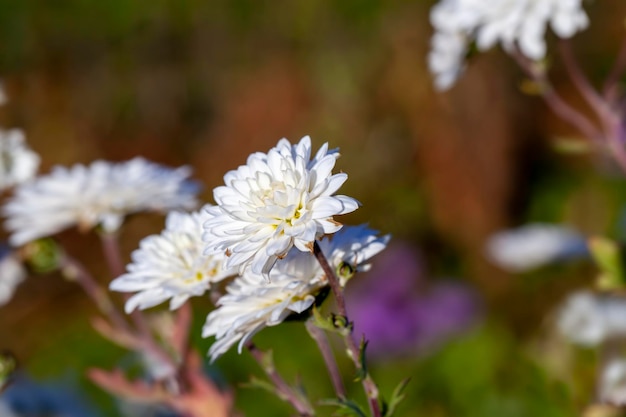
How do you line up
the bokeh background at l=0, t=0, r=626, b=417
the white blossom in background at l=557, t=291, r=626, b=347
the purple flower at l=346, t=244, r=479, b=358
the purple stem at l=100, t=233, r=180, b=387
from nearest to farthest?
the purple stem at l=100, t=233, r=180, b=387 → the white blossom in background at l=557, t=291, r=626, b=347 → the bokeh background at l=0, t=0, r=626, b=417 → the purple flower at l=346, t=244, r=479, b=358

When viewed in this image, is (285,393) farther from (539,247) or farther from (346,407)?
(539,247)

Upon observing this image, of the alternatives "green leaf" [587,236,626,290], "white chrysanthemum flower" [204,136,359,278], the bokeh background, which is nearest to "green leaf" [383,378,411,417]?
"white chrysanthemum flower" [204,136,359,278]

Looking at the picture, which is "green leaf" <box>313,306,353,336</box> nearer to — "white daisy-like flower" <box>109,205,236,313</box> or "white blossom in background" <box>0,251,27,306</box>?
"white daisy-like flower" <box>109,205,236,313</box>

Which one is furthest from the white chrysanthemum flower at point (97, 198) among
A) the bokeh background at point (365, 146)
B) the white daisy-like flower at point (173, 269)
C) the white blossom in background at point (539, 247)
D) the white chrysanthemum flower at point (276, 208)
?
the white blossom in background at point (539, 247)

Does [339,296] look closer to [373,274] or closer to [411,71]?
[373,274]

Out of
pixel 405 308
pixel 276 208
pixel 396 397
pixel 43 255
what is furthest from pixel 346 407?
pixel 405 308

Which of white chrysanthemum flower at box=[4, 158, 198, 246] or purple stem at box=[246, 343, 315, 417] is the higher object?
white chrysanthemum flower at box=[4, 158, 198, 246]

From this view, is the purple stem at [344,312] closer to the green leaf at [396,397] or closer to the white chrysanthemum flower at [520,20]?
the green leaf at [396,397]
